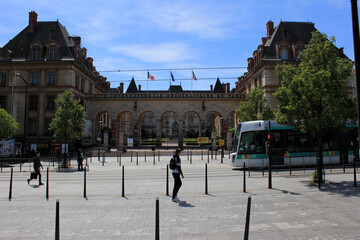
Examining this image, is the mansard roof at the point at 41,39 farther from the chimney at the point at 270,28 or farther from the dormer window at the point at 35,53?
the chimney at the point at 270,28

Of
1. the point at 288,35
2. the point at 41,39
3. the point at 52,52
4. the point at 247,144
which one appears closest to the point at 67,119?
the point at 247,144

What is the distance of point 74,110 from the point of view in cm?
2308

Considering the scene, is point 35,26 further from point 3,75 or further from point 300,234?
point 300,234

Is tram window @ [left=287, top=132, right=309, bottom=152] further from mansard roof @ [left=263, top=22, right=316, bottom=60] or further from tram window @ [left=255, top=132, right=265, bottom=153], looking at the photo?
mansard roof @ [left=263, top=22, right=316, bottom=60]

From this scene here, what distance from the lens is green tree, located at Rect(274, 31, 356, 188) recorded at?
1167 centimetres

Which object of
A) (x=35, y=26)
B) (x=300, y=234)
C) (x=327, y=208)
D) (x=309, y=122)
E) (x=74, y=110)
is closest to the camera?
(x=300, y=234)

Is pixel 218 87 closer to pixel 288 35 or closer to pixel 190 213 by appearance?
pixel 288 35

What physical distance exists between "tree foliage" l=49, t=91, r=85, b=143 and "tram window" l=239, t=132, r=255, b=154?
14.6 metres

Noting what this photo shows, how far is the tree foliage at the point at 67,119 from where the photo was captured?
900 inches

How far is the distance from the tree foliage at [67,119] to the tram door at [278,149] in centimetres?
1679

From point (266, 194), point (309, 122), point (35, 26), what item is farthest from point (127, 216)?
point (35, 26)

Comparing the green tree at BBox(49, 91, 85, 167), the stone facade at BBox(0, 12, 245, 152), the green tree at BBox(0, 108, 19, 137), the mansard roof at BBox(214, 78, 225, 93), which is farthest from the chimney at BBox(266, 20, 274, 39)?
the mansard roof at BBox(214, 78, 225, 93)

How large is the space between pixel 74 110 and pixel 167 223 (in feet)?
63.0

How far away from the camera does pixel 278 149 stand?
18.2 metres
